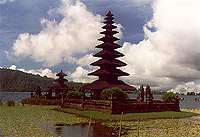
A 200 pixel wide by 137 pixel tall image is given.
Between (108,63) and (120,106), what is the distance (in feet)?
41.9

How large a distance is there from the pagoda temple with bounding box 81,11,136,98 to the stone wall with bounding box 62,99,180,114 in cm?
550

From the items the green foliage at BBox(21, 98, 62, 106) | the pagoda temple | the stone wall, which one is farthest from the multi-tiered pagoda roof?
the green foliage at BBox(21, 98, 62, 106)

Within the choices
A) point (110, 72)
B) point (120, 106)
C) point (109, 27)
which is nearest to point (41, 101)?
point (110, 72)

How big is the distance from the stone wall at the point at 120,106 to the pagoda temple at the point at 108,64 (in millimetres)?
5502

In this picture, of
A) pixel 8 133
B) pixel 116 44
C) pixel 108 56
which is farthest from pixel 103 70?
pixel 8 133

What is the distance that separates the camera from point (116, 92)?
2811cm

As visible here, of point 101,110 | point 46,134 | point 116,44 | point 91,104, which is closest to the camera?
point 46,134

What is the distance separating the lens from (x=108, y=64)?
121 ft

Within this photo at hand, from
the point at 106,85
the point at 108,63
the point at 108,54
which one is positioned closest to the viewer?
the point at 106,85

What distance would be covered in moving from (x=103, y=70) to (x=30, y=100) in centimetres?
2033

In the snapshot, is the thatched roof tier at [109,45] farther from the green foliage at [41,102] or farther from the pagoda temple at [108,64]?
the green foliage at [41,102]

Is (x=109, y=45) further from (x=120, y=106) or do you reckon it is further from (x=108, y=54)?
(x=120, y=106)

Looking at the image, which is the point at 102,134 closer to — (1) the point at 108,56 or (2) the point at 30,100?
(1) the point at 108,56

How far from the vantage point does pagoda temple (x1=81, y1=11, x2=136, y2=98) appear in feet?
117
